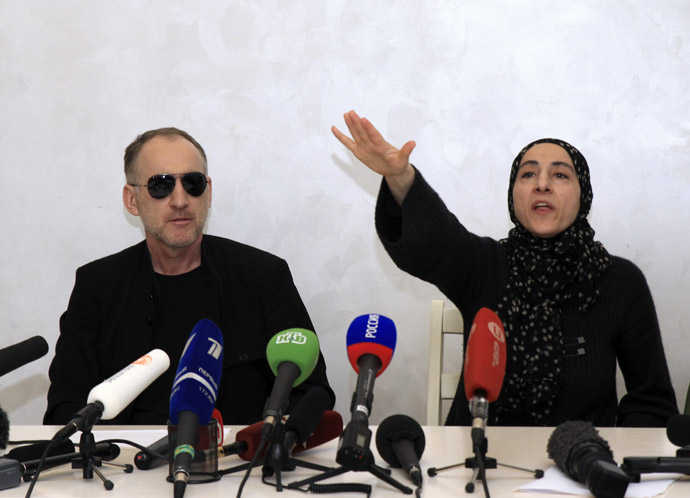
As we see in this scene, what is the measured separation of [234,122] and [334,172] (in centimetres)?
46

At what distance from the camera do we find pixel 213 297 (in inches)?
107

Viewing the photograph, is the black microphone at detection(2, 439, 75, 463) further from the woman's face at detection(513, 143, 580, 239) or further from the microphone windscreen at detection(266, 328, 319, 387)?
the woman's face at detection(513, 143, 580, 239)

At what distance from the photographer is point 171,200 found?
2.68 m

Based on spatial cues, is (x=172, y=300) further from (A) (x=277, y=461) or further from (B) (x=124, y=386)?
(A) (x=277, y=461)

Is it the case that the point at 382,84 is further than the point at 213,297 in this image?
Yes

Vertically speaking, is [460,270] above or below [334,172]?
below

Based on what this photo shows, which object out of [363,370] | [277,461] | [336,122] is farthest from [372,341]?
[336,122]

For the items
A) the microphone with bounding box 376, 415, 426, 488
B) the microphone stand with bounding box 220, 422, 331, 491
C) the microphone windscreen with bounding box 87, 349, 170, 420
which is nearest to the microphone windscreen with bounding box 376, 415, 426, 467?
the microphone with bounding box 376, 415, 426, 488

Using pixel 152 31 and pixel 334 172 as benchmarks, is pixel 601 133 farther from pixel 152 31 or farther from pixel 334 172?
pixel 152 31

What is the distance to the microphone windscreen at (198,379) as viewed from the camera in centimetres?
133

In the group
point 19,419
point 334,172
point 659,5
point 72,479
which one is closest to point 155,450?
Answer: point 72,479

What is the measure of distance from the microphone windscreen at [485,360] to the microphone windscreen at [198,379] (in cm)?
44

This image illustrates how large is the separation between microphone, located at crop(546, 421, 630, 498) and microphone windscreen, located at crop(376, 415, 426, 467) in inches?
10.1

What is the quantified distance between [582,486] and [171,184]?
69.9 inches
